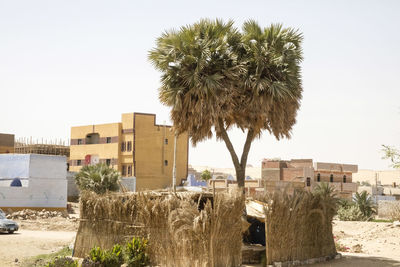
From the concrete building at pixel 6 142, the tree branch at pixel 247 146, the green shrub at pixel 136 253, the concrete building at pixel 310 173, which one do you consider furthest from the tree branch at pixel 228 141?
the concrete building at pixel 6 142

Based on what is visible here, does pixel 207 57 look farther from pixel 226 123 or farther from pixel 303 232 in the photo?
pixel 303 232

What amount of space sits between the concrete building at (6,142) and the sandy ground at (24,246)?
4425 cm

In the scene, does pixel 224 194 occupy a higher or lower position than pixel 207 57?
lower

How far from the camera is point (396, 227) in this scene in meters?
27.2

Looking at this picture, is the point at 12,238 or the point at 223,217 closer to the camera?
the point at 223,217

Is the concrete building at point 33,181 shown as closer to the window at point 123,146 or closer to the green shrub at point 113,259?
the window at point 123,146

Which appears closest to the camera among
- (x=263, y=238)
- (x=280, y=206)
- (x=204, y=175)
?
(x=280, y=206)

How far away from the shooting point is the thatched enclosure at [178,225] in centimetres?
1382

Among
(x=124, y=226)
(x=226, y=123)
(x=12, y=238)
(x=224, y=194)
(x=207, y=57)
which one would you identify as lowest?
(x=12, y=238)

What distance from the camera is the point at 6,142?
230 ft

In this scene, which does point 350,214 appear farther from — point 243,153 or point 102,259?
point 102,259

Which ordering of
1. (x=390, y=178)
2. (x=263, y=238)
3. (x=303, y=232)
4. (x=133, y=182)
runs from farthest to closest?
(x=390, y=178) < (x=133, y=182) < (x=263, y=238) < (x=303, y=232)

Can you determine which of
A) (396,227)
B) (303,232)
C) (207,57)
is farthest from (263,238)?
(396,227)

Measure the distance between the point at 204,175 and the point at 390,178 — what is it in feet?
271
